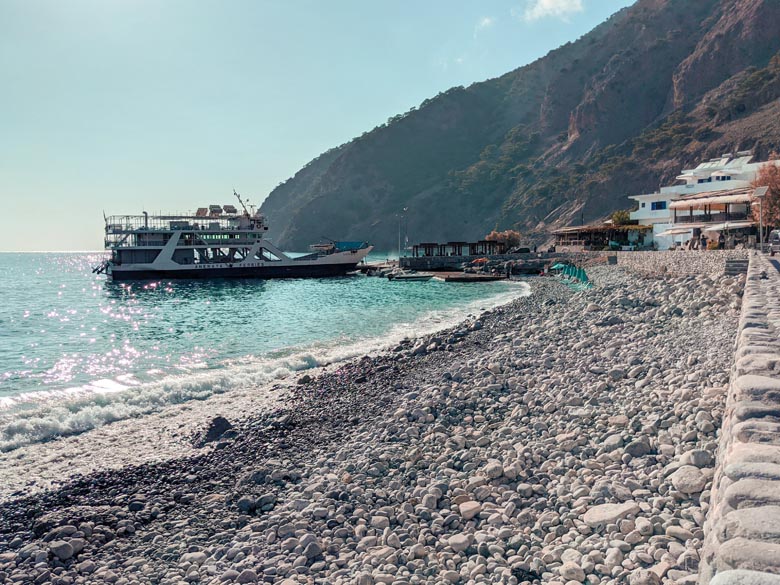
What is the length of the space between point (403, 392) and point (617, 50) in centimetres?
15765

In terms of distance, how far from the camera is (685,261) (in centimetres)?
2856

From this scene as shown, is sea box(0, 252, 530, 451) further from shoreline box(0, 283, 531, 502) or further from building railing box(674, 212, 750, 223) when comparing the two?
building railing box(674, 212, 750, 223)

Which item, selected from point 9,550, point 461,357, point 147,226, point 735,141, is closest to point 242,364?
point 461,357

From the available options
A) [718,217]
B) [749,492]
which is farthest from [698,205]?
[749,492]

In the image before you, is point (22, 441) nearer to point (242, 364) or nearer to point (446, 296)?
point (242, 364)

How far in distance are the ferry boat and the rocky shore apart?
60.8 m

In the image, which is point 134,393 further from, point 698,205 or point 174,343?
point 698,205

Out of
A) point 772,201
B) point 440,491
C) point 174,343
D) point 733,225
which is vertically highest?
point 772,201

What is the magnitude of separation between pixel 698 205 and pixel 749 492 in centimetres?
3577

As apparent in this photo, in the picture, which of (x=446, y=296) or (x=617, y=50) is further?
(x=617, y=50)

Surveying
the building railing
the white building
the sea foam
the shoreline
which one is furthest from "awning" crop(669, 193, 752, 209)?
the shoreline

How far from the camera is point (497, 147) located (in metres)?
165

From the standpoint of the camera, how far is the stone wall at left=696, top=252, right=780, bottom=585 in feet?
8.35

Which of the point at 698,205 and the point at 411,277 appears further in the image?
the point at 411,277
